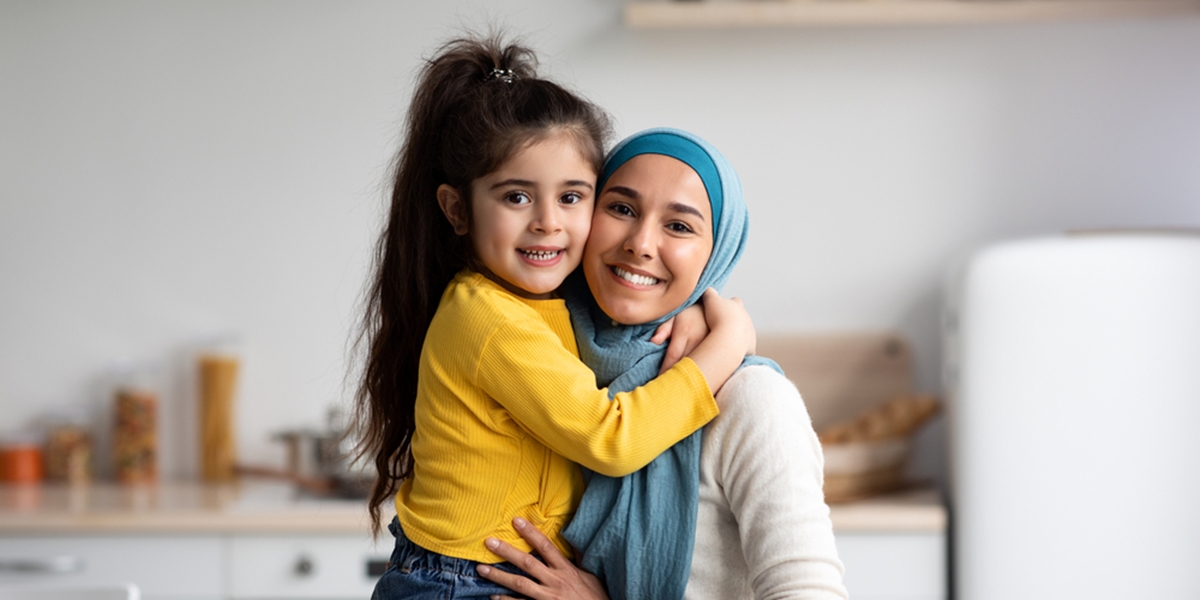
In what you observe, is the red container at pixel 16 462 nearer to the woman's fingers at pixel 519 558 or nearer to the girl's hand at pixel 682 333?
the woman's fingers at pixel 519 558

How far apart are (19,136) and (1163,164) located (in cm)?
297

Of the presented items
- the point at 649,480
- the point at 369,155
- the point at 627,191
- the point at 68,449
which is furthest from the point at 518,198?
the point at 68,449

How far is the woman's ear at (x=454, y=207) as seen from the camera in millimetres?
1312

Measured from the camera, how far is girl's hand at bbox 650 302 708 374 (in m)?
1.26

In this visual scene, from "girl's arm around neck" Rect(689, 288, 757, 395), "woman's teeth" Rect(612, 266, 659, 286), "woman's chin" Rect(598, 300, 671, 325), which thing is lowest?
"girl's arm around neck" Rect(689, 288, 757, 395)

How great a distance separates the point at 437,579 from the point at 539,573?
118 mm

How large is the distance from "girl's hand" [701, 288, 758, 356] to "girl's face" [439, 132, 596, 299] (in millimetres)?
170

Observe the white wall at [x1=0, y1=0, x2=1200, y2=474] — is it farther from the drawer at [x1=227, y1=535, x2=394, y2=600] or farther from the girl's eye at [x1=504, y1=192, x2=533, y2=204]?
the girl's eye at [x1=504, y1=192, x2=533, y2=204]

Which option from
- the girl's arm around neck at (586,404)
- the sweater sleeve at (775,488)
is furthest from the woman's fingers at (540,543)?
the sweater sleeve at (775,488)

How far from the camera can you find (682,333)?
1276 mm

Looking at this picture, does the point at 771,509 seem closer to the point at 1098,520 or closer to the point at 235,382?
the point at 1098,520

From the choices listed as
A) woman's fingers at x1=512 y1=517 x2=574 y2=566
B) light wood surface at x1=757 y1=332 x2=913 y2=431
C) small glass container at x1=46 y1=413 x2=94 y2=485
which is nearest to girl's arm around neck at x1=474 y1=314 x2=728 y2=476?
woman's fingers at x1=512 y1=517 x2=574 y2=566

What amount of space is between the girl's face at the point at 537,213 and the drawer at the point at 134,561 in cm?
149

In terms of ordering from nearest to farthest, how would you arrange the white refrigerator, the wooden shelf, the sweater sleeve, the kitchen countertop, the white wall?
the sweater sleeve → the white refrigerator → the kitchen countertop → the wooden shelf → the white wall
